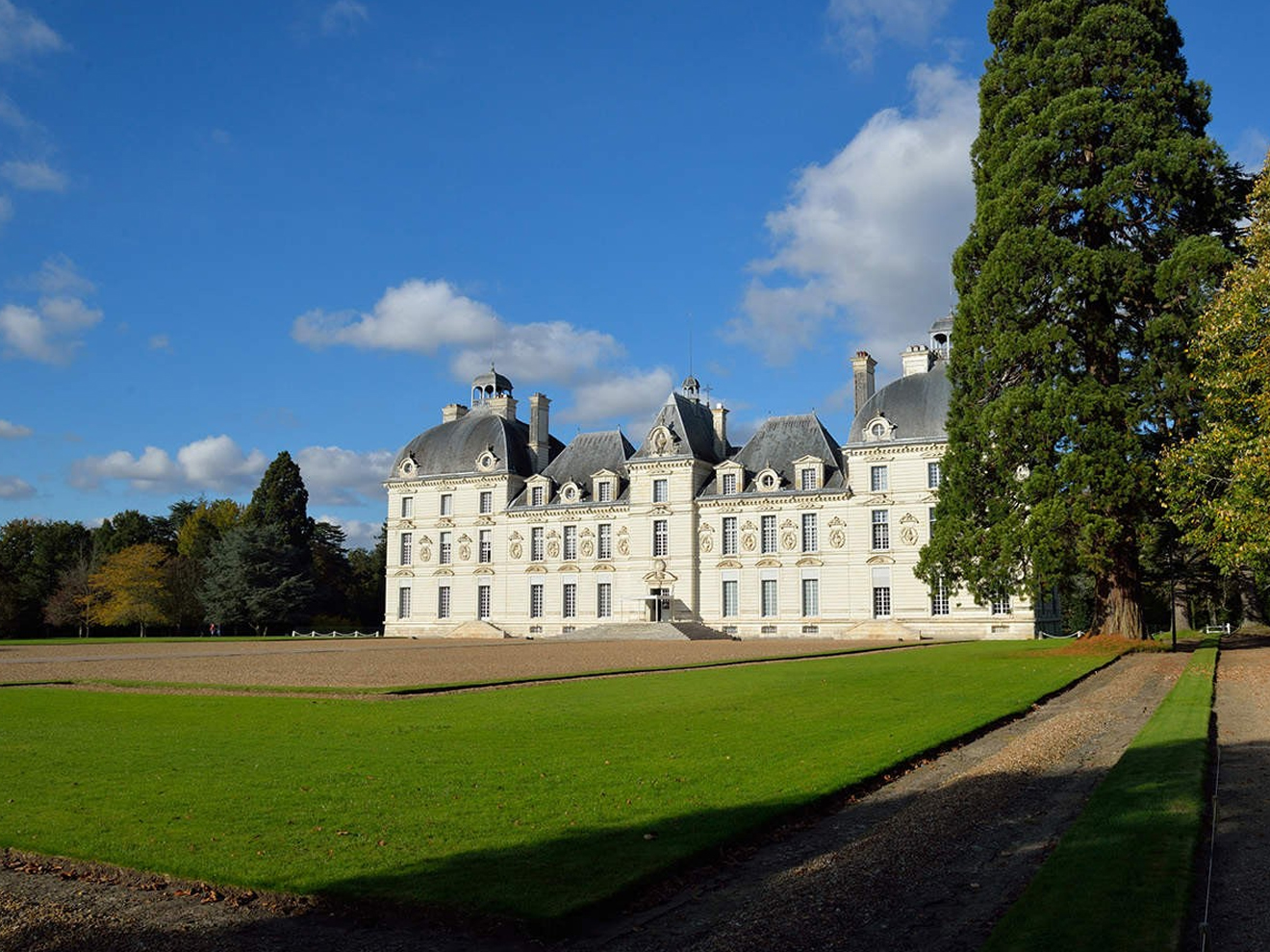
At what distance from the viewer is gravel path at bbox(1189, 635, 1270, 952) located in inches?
230

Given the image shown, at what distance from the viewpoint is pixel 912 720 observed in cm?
1400

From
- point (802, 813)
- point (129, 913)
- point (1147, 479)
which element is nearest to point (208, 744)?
point (129, 913)

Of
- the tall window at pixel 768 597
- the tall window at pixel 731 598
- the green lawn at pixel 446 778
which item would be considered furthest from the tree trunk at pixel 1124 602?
the tall window at pixel 731 598

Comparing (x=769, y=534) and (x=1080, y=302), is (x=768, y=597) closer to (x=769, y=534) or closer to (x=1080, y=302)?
(x=769, y=534)

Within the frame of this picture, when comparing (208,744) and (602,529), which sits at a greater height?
(602,529)

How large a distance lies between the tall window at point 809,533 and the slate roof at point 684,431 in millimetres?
6887

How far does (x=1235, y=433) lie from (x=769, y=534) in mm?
34022

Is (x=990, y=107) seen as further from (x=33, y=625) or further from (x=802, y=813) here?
(x=33, y=625)

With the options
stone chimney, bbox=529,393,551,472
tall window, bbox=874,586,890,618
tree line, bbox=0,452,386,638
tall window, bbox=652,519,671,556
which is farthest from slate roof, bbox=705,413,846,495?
tree line, bbox=0,452,386,638

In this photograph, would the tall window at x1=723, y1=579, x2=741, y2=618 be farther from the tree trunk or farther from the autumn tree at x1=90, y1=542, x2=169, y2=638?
the autumn tree at x1=90, y1=542, x2=169, y2=638

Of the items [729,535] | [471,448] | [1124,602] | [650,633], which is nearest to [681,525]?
[729,535]

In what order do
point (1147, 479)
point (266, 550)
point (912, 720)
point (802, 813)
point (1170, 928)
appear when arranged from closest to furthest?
point (1170, 928), point (802, 813), point (912, 720), point (1147, 479), point (266, 550)

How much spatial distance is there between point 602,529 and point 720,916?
5098 centimetres

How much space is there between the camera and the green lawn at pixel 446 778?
7.02 meters
